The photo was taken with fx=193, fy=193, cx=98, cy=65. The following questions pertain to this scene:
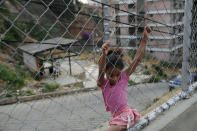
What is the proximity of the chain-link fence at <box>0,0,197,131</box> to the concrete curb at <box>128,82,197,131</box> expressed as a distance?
7 cm

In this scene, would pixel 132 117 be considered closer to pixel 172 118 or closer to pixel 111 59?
pixel 172 118

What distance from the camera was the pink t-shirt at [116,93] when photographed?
4.63ft

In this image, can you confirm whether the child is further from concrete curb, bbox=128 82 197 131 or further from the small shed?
the small shed

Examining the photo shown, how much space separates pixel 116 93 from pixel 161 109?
0.40 m

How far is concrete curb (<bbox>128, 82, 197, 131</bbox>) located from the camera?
4.29 ft

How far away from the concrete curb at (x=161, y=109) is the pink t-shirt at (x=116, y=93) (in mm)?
183

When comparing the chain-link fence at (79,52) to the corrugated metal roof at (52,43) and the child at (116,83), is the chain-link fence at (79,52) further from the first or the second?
the child at (116,83)

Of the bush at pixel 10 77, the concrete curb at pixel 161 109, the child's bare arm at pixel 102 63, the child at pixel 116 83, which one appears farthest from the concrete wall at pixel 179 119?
the bush at pixel 10 77

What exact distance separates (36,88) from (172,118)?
6.86 m

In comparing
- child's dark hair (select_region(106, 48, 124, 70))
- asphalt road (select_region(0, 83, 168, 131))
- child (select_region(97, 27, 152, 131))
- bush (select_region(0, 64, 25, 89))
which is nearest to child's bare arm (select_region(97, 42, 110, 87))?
child (select_region(97, 27, 152, 131))

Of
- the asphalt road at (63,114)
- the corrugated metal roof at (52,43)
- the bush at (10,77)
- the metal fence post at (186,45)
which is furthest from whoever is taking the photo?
the asphalt road at (63,114)

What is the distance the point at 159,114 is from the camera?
4.89ft

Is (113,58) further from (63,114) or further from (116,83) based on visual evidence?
(63,114)

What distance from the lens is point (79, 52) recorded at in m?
1.40
